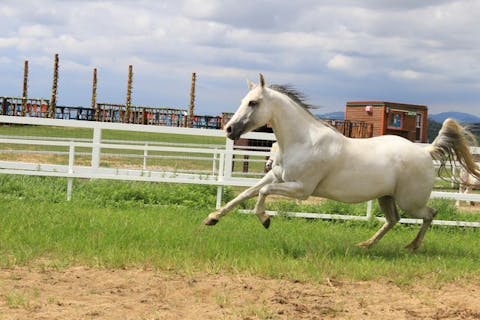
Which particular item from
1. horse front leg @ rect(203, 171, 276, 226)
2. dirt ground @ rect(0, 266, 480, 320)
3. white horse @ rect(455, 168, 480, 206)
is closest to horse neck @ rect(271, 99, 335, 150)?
horse front leg @ rect(203, 171, 276, 226)

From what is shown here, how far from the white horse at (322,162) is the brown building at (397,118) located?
28364 millimetres

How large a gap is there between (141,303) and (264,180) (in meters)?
3.22

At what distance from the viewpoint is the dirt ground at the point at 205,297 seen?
5047 millimetres

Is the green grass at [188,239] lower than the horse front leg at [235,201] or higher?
lower

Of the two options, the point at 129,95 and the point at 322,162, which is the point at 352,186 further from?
the point at 129,95

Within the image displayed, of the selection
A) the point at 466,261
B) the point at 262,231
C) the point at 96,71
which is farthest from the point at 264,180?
the point at 96,71

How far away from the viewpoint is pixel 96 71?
5122cm

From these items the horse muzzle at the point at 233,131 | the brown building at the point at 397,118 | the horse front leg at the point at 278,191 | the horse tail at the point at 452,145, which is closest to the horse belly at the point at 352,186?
the horse front leg at the point at 278,191

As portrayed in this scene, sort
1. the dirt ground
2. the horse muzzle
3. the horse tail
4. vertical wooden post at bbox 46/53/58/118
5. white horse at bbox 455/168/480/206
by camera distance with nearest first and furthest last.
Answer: the dirt ground
the horse muzzle
the horse tail
white horse at bbox 455/168/480/206
vertical wooden post at bbox 46/53/58/118

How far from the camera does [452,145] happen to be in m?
9.07

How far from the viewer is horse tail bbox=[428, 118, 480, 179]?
9.01m

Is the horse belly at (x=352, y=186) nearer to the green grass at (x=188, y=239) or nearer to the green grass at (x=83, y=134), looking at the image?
the green grass at (x=188, y=239)

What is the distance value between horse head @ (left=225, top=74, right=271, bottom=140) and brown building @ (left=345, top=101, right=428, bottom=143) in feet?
95.9

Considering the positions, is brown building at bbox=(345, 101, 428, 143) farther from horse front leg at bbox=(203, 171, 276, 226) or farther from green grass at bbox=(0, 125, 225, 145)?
horse front leg at bbox=(203, 171, 276, 226)
